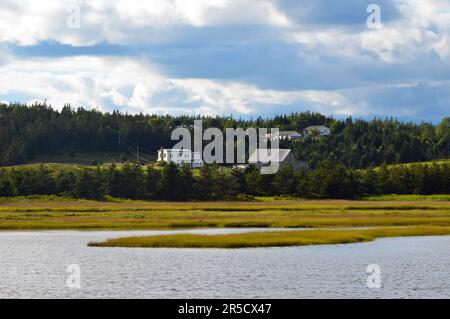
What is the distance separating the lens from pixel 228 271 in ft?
188

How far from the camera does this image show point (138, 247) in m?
71.6

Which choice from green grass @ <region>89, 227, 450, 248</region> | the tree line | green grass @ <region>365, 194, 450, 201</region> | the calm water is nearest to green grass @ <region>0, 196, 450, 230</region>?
the tree line

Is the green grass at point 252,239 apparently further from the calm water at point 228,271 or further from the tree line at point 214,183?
the tree line at point 214,183

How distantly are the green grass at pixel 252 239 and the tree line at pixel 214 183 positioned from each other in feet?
211

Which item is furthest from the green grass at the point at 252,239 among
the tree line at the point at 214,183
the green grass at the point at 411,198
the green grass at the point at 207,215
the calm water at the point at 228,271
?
the tree line at the point at 214,183

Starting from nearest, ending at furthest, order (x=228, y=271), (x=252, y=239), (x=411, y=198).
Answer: (x=228, y=271)
(x=252, y=239)
(x=411, y=198)

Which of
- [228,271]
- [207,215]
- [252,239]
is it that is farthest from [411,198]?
[228,271]

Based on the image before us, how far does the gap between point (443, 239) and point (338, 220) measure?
1873cm

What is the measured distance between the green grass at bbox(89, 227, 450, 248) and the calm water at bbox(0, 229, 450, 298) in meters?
1.85

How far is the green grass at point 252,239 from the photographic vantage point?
71375 millimetres

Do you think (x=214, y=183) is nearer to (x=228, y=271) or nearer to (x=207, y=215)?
(x=207, y=215)

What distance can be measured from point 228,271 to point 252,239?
16486 mm

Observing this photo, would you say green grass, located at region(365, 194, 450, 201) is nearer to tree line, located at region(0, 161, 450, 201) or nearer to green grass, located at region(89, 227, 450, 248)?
tree line, located at region(0, 161, 450, 201)
